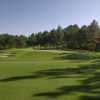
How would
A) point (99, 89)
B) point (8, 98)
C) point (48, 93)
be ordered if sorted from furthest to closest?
point (99, 89)
point (48, 93)
point (8, 98)

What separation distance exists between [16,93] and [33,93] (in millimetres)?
646

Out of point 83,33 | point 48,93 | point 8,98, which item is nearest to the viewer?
point 8,98

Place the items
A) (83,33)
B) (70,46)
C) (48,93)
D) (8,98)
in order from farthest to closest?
(70,46), (83,33), (48,93), (8,98)

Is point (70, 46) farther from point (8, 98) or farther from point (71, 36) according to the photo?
point (8, 98)

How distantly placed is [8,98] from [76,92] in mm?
2520

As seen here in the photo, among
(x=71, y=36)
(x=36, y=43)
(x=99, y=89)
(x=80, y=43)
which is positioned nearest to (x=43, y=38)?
(x=36, y=43)

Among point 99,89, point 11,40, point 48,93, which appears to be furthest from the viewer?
point 11,40

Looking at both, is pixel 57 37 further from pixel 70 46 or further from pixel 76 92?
pixel 76 92

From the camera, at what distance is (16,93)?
14.5ft

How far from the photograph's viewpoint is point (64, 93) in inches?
175

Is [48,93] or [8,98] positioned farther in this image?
[48,93]

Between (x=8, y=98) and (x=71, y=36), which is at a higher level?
(x=71, y=36)

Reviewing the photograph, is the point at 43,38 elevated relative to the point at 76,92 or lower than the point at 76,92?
elevated

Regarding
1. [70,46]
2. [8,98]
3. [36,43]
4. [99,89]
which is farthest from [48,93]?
[36,43]
